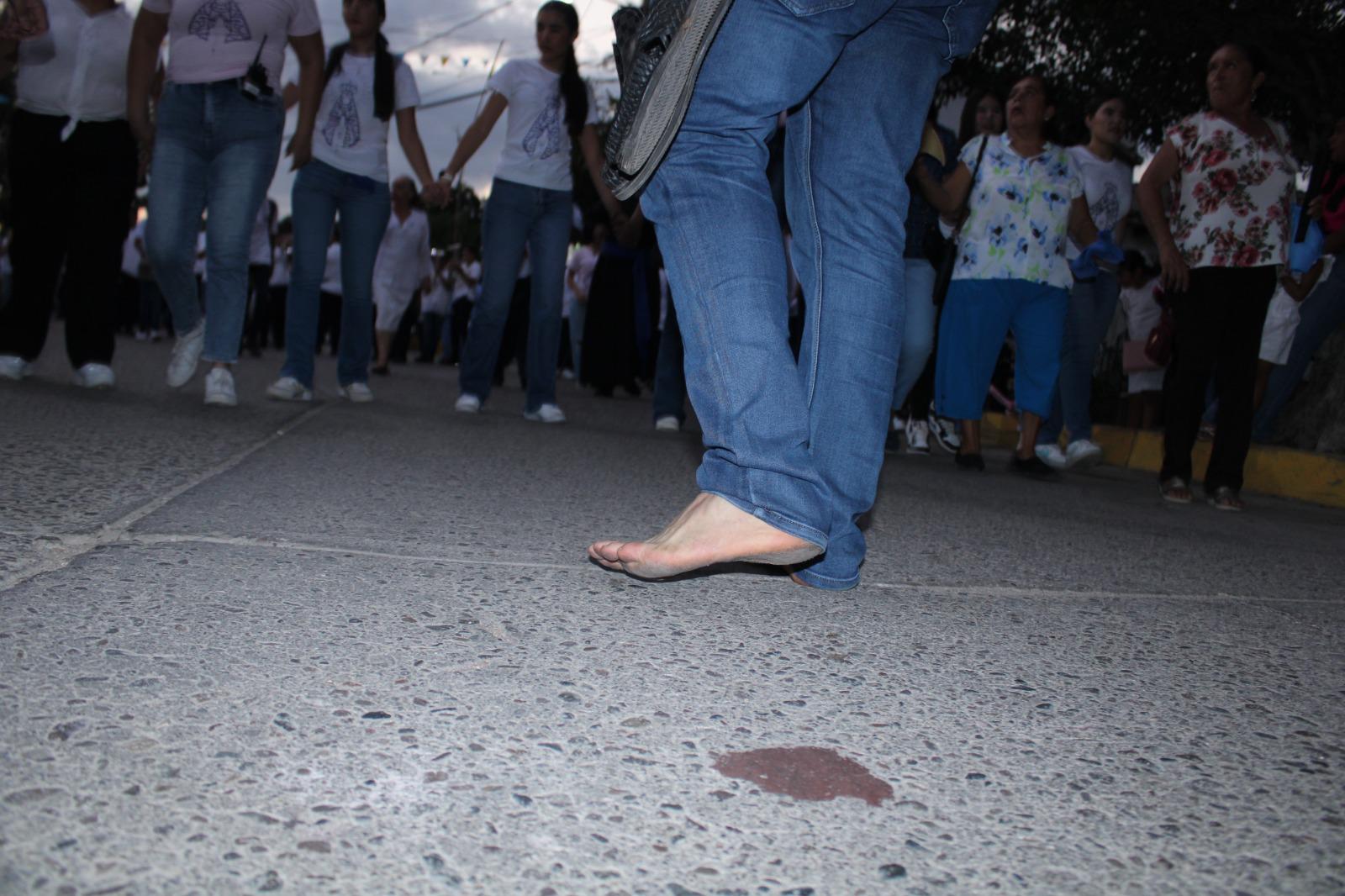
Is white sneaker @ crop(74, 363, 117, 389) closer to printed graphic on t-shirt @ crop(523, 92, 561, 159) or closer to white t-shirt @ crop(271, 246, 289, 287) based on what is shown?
printed graphic on t-shirt @ crop(523, 92, 561, 159)

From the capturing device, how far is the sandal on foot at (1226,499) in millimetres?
4832

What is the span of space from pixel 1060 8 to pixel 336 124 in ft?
28.6

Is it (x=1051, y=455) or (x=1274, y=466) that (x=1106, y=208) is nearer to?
(x=1051, y=455)

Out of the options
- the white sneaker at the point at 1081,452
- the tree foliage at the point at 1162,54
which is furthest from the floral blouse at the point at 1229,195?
the tree foliage at the point at 1162,54

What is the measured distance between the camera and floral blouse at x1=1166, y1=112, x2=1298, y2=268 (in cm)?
471

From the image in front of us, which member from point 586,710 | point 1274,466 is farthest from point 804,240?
point 1274,466

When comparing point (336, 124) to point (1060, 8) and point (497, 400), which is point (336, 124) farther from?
point (1060, 8)

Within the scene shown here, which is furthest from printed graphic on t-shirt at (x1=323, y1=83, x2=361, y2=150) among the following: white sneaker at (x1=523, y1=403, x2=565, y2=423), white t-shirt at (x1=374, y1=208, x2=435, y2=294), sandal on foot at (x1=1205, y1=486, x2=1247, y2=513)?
white t-shirt at (x1=374, y1=208, x2=435, y2=294)

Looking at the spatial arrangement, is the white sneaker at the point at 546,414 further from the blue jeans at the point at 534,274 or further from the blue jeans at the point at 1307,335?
the blue jeans at the point at 1307,335

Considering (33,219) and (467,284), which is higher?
(467,284)

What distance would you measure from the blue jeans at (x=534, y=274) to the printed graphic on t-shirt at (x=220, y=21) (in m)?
1.46

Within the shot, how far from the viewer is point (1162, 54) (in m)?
11.2

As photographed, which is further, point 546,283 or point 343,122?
point 546,283

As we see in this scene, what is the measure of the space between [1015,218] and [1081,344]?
1.31 metres
